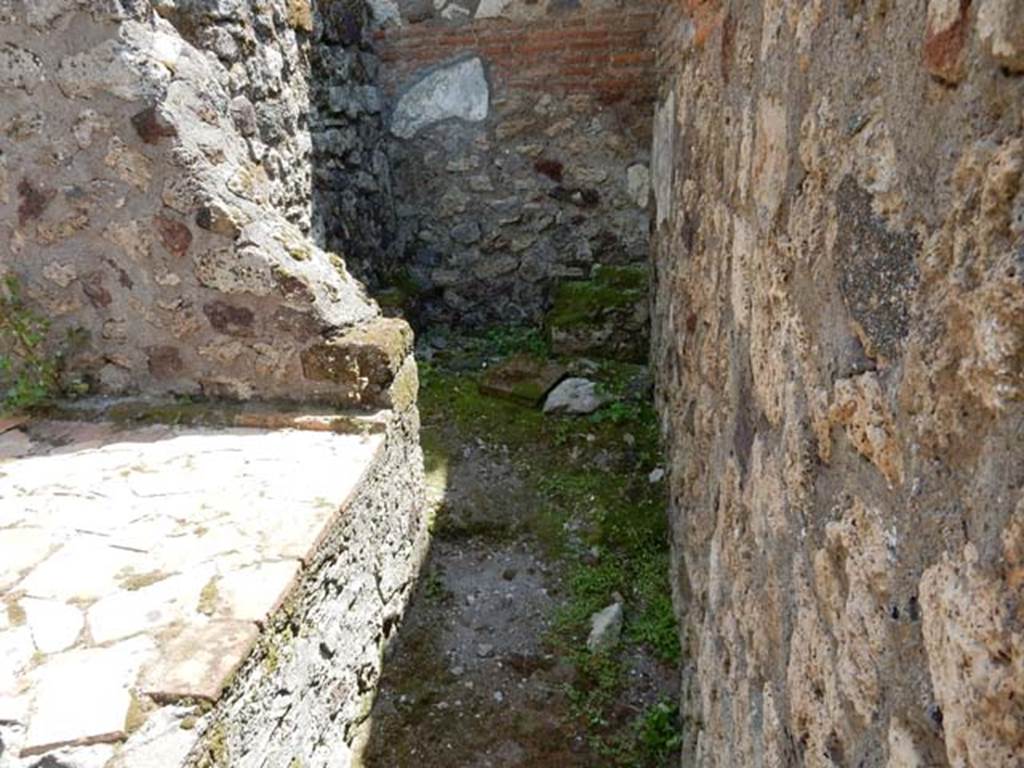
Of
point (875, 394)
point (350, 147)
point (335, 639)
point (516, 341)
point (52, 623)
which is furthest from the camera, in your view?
point (516, 341)

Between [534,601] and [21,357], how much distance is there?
197cm

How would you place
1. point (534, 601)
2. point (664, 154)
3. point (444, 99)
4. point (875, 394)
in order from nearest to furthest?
1. point (875, 394)
2. point (534, 601)
3. point (664, 154)
4. point (444, 99)

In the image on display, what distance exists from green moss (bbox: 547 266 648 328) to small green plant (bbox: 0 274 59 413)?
276cm

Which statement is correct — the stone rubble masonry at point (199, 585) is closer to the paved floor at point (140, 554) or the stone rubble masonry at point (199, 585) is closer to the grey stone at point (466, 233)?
the paved floor at point (140, 554)

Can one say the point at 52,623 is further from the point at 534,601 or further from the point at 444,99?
the point at 444,99

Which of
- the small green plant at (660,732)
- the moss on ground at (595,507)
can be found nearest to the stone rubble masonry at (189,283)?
the moss on ground at (595,507)

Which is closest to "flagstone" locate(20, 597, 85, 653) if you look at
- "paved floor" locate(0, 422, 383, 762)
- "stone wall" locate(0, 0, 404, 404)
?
"paved floor" locate(0, 422, 383, 762)

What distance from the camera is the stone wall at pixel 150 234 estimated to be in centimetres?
236

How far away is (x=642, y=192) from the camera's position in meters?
4.83

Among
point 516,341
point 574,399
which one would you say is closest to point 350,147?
point 516,341

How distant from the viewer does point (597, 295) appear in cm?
475

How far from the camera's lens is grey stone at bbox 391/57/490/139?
478 centimetres

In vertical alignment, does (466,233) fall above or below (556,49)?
below

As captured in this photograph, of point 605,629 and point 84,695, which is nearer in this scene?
point 84,695
